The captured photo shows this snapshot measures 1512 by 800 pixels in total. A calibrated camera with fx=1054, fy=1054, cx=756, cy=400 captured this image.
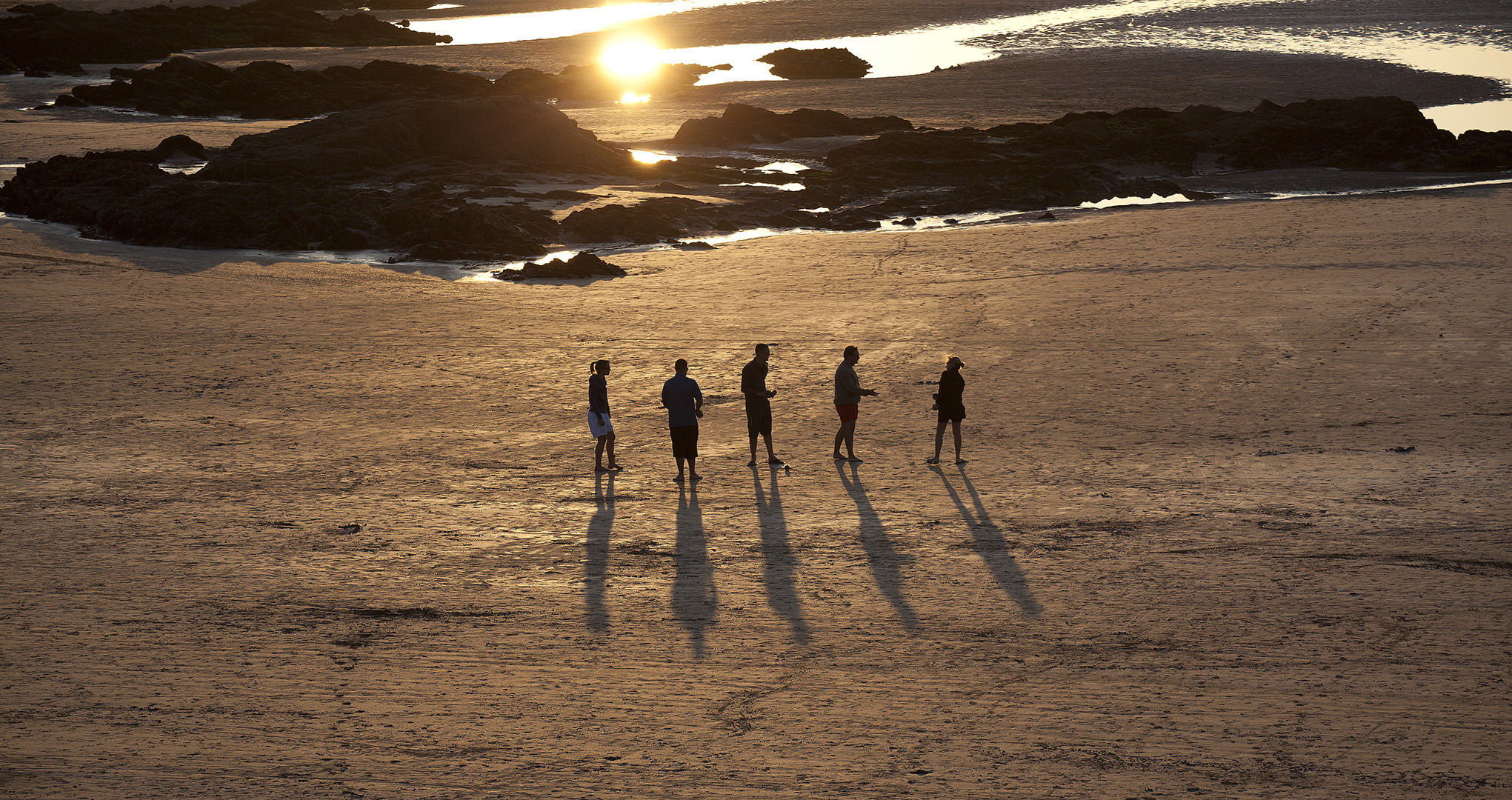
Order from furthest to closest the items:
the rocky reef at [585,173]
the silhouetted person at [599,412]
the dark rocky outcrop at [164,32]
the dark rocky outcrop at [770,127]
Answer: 1. the dark rocky outcrop at [164,32]
2. the dark rocky outcrop at [770,127]
3. the rocky reef at [585,173]
4. the silhouetted person at [599,412]

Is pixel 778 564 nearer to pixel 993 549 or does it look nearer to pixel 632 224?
pixel 993 549

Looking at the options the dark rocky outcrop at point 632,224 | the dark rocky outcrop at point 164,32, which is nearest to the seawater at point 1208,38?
the dark rocky outcrop at point 164,32

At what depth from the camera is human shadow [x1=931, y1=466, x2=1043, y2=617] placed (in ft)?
27.8

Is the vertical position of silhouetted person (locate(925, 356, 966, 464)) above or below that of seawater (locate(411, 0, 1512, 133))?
below

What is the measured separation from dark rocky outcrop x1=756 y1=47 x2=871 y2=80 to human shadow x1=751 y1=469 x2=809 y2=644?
44040mm

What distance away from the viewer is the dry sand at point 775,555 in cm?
657

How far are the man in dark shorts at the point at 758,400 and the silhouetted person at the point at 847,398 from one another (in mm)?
713

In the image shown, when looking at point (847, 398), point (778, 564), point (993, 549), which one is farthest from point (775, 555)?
point (847, 398)

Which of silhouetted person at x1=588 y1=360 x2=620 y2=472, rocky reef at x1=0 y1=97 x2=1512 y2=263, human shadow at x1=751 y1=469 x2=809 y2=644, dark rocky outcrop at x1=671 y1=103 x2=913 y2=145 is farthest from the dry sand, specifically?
dark rocky outcrop at x1=671 y1=103 x2=913 y2=145

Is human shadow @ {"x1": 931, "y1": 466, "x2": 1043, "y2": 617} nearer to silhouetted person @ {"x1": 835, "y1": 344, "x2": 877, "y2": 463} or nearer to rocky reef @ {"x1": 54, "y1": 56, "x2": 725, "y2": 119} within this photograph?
silhouetted person @ {"x1": 835, "y1": 344, "x2": 877, "y2": 463}

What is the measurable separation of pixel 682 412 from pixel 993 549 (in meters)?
3.61

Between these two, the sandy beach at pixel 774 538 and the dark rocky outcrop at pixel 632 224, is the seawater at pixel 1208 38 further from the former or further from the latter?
the sandy beach at pixel 774 538

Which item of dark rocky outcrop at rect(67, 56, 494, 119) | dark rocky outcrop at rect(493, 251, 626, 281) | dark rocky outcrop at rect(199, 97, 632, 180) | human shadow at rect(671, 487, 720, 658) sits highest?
dark rocky outcrop at rect(67, 56, 494, 119)

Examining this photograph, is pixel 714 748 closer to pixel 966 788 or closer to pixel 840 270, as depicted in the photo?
pixel 966 788
